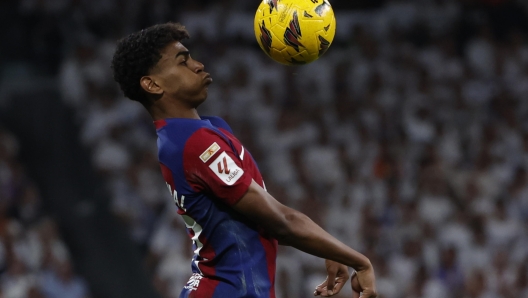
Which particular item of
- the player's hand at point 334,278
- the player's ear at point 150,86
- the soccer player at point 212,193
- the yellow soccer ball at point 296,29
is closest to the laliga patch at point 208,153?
the soccer player at point 212,193

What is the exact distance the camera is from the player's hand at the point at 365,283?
11.5 ft

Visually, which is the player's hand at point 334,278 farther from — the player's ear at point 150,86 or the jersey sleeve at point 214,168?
the player's ear at point 150,86

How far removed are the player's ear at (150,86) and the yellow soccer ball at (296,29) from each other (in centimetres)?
79

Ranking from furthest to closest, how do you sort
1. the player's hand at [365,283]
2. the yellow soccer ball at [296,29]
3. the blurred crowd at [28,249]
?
the blurred crowd at [28,249] → the yellow soccer ball at [296,29] → the player's hand at [365,283]

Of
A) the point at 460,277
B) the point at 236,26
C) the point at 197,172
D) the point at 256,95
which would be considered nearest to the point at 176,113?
the point at 197,172

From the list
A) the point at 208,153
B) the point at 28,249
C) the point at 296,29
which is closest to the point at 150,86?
the point at 208,153

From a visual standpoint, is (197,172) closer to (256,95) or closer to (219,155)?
(219,155)

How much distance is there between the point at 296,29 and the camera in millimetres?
4191

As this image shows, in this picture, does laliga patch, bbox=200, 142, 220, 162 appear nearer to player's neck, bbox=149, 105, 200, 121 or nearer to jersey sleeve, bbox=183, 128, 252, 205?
jersey sleeve, bbox=183, 128, 252, 205

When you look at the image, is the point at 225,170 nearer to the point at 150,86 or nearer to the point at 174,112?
the point at 174,112

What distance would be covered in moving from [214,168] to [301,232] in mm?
468

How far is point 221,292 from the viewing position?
368cm

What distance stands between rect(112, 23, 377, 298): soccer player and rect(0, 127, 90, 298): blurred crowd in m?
5.64

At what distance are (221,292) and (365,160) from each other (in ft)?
22.2
